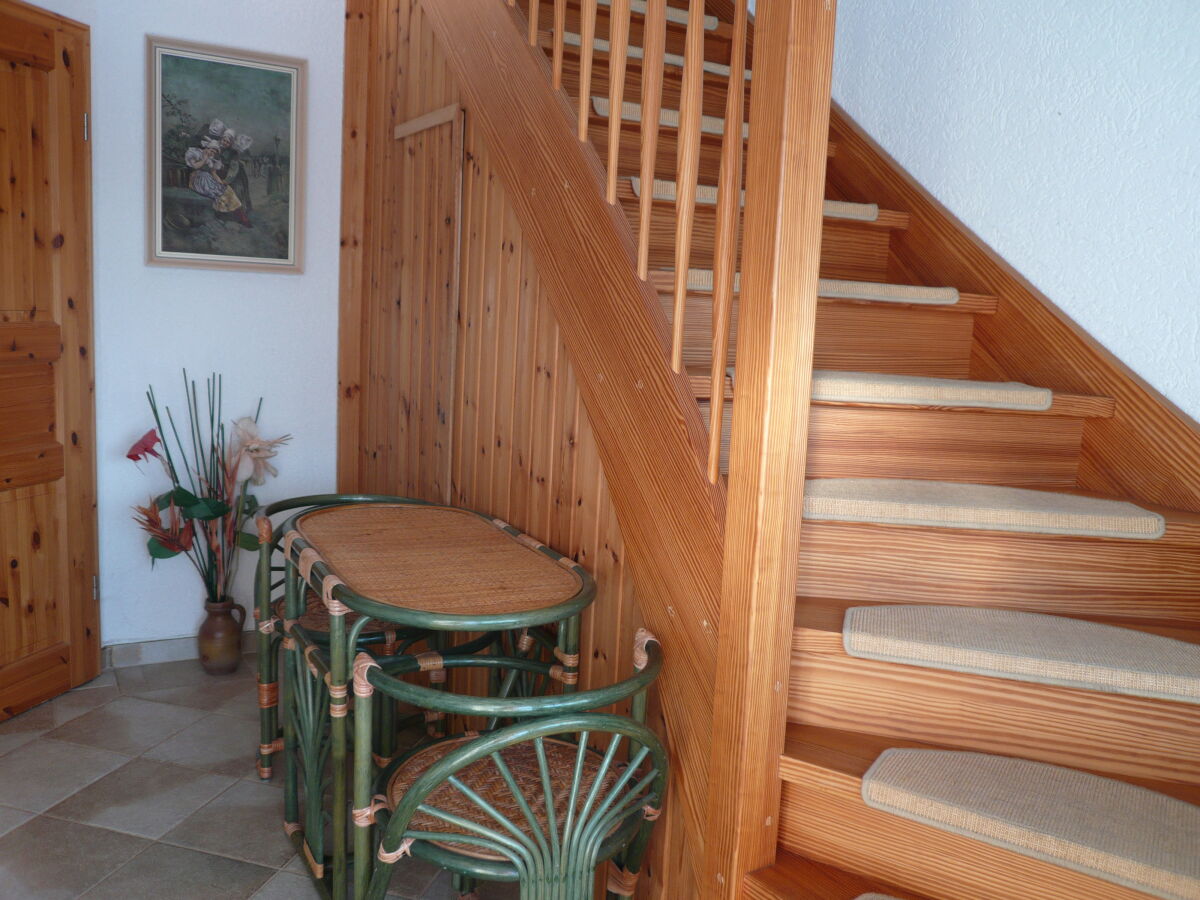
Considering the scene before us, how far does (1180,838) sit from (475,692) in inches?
68.0

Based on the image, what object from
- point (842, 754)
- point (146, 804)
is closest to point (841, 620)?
point (842, 754)

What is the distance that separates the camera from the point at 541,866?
1479 millimetres

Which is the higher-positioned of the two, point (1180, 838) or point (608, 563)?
point (608, 563)

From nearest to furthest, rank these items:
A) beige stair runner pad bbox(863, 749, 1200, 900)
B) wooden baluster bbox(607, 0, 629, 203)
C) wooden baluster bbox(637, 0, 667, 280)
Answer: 1. beige stair runner pad bbox(863, 749, 1200, 900)
2. wooden baluster bbox(637, 0, 667, 280)
3. wooden baluster bbox(607, 0, 629, 203)

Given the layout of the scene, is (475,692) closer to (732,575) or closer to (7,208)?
(732,575)

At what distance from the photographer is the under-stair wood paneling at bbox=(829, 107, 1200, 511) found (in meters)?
1.92

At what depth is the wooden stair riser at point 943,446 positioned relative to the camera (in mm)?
1896

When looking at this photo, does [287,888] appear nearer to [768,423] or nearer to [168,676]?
[168,676]

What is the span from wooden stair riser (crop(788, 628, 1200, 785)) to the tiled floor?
40.3 inches

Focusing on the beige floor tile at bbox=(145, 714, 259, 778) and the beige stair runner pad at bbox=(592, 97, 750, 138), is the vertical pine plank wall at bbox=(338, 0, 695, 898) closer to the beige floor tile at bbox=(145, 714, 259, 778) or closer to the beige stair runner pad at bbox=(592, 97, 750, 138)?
the beige stair runner pad at bbox=(592, 97, 750, 138)

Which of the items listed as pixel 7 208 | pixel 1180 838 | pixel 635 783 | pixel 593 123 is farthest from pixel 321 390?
pixel 1180 838

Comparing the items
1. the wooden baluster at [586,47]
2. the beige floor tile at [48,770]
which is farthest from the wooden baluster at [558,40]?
the beige floor tile at [48,770]

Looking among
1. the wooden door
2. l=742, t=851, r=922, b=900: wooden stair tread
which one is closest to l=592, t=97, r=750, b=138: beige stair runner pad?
l=742, t=851, r=922, b=900: wooden stair tread

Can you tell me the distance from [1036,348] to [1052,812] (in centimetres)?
120
